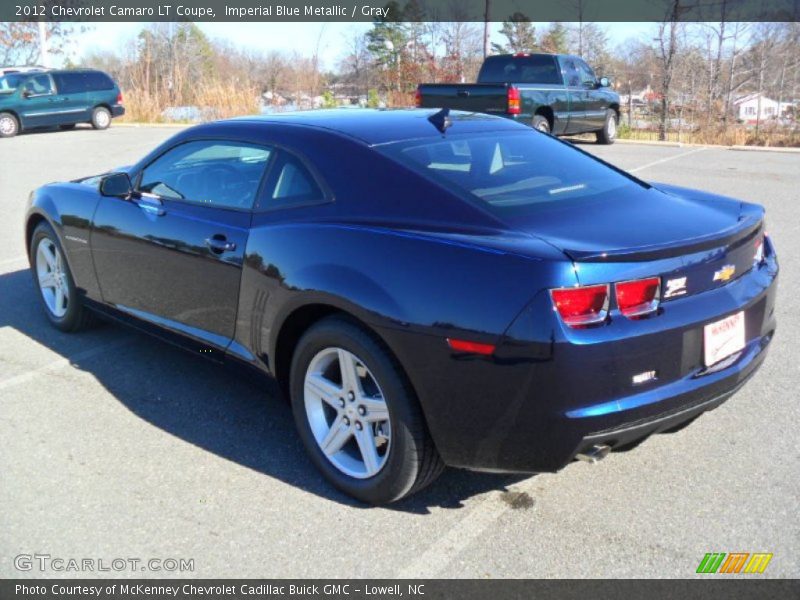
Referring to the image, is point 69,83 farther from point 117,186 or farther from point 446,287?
point 446,287

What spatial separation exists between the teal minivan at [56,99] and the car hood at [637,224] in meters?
22.0

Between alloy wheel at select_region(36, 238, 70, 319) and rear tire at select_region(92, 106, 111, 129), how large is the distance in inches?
755

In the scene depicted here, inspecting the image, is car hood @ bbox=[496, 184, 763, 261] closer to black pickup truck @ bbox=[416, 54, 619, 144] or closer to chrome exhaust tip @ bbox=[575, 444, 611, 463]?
chrome exhaust tip @ bbox=[575, 444, 611, 463]

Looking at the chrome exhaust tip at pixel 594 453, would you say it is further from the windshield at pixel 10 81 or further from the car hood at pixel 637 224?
the windshield at pixel 10 81

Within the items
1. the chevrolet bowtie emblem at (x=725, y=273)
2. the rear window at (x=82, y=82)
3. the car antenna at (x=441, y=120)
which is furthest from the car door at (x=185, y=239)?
the rear window at (x=82, y=82)

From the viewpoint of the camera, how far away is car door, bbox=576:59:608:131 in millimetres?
16625

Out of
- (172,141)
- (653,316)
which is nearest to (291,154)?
(172,141)

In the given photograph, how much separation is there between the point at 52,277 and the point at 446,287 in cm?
362

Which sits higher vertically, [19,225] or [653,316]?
[653,316]

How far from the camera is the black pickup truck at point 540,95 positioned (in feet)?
46.3

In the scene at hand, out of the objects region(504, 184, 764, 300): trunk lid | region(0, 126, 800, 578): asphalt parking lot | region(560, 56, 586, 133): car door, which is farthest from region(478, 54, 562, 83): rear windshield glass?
region(504, 184, 764, 300): trunk lid

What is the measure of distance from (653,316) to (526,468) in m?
0.70

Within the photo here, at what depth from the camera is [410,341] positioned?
2.92 m

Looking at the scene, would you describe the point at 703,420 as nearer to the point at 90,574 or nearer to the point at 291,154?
the point at 291,154
